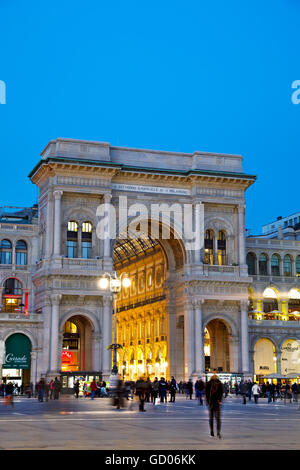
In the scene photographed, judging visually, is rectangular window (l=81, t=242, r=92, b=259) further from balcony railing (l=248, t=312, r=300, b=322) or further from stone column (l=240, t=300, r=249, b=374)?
balcony railing (l=248, t=312, r=300, b=322)

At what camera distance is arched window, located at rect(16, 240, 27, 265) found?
75.7 metres

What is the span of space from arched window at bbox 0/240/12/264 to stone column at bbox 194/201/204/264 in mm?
19611

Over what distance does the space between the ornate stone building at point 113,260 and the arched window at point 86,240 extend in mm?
116

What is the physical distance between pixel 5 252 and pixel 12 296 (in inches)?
184

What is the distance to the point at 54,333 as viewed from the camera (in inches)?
2606

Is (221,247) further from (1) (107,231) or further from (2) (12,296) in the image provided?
(2) (12,296)

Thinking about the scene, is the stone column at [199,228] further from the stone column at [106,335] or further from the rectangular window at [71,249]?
the rectangular window at [71,249]

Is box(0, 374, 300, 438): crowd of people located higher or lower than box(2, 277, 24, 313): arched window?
lower

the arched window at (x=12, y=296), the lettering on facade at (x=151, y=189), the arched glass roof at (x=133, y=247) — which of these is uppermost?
the lettering on facade at (x=151, y=189)

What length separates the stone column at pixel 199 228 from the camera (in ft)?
236

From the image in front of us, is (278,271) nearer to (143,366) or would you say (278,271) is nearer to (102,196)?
(143,366)

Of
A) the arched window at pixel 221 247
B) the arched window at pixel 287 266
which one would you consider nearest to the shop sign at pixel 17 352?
the arched window at pixel 221 247

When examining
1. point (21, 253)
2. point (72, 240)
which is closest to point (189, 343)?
point (72, 240)

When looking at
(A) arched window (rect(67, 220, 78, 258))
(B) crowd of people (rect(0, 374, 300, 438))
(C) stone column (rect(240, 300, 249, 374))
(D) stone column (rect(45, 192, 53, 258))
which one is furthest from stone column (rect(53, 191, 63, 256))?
(C) stone column (rect(240, 300, 249, 374))
